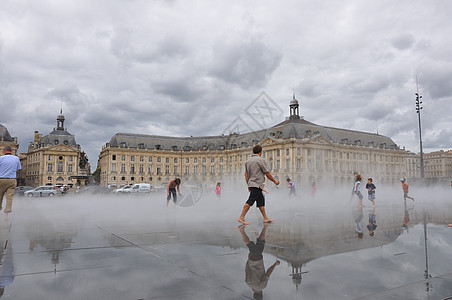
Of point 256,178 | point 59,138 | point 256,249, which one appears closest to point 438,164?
point 59,138

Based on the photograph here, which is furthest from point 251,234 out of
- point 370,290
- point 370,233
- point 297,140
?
point 297,140

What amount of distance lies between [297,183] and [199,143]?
118 ft

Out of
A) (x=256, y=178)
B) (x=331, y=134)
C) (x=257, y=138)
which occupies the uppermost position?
(x=331, y=134)

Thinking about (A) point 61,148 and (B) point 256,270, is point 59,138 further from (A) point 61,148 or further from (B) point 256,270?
(B) point 256,270

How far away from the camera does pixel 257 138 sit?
305 ft

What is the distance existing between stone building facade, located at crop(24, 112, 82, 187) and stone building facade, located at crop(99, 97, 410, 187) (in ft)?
28.8

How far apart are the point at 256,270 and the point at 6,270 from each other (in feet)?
9.71

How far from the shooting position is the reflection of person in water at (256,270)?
11.1 ft

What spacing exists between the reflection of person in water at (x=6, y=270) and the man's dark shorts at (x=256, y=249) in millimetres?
2858

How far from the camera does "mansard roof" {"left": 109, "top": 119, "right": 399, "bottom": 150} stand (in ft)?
276

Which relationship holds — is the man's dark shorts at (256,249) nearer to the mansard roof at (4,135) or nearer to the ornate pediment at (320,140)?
the ornate pediment at (320,140)

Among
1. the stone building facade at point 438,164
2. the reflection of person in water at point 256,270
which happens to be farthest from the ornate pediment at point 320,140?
the reflection of person in water at point 256,270

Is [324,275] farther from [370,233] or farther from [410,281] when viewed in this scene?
[370,233]

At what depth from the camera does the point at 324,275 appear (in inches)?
150
